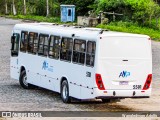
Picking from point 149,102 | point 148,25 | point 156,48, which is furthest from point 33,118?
point 148,25

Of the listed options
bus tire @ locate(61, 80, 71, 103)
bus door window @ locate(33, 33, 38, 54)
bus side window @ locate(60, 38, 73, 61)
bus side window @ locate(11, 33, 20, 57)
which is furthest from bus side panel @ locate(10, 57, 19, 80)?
bus tire @ locate(61, 80, 71, 103)

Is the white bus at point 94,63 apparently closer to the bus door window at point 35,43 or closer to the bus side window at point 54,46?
the bus side window at point 54,46

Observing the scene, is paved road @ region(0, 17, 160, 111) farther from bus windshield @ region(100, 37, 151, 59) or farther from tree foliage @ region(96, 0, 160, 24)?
tree foliage @ region(96, 0, 160, 24)

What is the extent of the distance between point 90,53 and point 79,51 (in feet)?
3.09

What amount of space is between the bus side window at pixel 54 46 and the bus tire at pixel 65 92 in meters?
1.22

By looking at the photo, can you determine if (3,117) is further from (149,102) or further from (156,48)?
(156,48)

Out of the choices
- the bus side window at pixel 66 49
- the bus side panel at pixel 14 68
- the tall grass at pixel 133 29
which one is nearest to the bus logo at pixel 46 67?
the bus side window at pixel 66 49

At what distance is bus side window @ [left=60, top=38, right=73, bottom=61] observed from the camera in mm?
21475

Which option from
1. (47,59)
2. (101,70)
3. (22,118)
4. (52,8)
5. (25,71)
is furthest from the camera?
(52,8)

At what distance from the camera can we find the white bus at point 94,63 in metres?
19.4

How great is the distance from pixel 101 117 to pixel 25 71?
26.2 ft

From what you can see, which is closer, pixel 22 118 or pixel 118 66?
pixel 22 118

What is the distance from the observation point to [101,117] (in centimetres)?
1786

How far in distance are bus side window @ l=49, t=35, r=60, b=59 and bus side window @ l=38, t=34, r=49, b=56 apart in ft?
1.21
